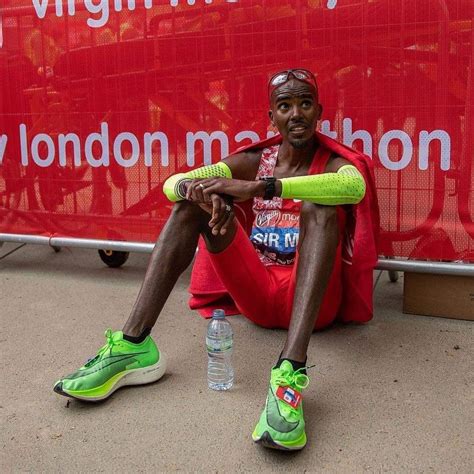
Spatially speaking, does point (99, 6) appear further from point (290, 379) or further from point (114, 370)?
point (290, 379)

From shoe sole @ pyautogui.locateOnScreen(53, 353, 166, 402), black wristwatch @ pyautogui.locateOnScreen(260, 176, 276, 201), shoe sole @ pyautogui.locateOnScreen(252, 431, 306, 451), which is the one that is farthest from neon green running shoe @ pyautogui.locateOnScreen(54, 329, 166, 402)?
black wristwatch @ pyautogui.locateOnScreen(260, 176, 276, 201)

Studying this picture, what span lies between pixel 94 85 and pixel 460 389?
249 cm

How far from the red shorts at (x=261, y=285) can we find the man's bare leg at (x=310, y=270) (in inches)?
7.2

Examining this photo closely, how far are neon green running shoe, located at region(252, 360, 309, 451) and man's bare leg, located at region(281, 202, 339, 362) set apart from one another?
0.09 meters

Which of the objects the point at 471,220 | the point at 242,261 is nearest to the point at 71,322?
the point at 242,261

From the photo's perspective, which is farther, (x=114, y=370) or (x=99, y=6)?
(x=99, y=6)

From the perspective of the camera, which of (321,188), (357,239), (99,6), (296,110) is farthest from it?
(99,6)

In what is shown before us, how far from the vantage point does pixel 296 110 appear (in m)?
3.02

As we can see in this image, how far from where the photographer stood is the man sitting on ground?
2588mm

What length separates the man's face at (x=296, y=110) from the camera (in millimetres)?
3012

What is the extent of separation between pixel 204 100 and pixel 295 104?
824mm

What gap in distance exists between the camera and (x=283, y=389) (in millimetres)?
2428

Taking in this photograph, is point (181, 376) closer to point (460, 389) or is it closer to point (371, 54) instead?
point (460, 389)

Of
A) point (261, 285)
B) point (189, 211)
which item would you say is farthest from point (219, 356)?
point (189, 211)
